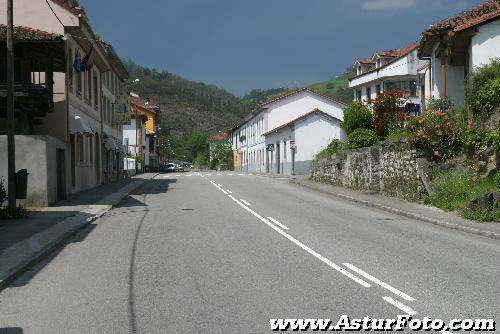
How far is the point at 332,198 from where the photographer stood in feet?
88.9

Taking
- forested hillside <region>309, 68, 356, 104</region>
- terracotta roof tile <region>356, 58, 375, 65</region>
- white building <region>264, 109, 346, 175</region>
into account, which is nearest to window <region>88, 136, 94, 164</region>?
white building <region>264, 109, 346, 175</region>

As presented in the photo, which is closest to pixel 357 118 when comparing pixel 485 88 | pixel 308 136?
Answer: pixel 485 88

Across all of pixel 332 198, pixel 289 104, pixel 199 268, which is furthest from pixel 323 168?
pixel 289 104

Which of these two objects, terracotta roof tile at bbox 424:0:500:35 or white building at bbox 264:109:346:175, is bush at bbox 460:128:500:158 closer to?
terracotta roof tile at bbox 424:0:500:35

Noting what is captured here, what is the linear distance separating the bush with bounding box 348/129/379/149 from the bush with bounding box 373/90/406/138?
64 centimetres

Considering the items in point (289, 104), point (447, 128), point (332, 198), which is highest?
point (289, 104)

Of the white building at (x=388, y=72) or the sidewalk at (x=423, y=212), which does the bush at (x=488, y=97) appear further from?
the white building at (x=388, y=72)

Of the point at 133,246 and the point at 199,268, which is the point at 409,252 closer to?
the point at 199,268

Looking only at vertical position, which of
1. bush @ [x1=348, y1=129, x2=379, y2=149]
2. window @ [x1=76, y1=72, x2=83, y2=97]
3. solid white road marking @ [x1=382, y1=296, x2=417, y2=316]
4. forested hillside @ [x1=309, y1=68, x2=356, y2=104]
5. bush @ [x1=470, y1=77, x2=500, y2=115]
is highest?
forested hillside @ [x1=309, y1=68, x2=356, y2=104]

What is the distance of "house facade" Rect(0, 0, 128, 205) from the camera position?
2380 cm

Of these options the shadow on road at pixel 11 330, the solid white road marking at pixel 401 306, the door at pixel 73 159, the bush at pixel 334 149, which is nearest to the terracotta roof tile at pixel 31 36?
the door at pixel 73 159

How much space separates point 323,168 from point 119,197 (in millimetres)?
14612

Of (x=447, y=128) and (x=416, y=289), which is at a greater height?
(x=447, y=128)

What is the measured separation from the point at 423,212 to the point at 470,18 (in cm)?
1150
